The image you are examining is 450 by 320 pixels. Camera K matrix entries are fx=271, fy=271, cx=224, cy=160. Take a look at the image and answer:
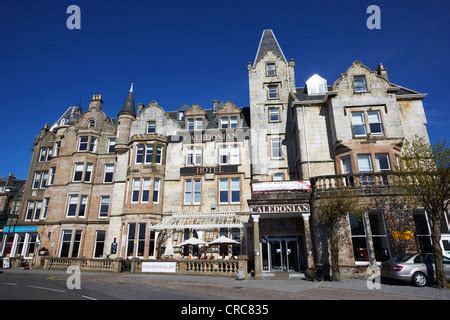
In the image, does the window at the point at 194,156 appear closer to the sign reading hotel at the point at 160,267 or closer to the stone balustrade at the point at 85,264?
the sign reading hotel at the point at 160,267

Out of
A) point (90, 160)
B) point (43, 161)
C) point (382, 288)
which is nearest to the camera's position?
point (382, 288)

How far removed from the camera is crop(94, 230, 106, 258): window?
28906mm

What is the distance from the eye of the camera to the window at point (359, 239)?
18.2 meters

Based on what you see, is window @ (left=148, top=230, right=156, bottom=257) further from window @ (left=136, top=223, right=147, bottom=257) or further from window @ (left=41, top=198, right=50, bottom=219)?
window @ (left=41, top=198, right=50, bottom=219)

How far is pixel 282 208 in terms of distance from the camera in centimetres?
2047

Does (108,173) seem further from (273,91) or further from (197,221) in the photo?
(273,91)

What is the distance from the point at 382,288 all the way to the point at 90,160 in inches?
1196

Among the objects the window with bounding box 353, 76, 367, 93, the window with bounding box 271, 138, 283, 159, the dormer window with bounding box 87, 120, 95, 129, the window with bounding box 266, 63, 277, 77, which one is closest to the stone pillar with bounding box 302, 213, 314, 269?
the window with bounding box 271, 138, 283, 159

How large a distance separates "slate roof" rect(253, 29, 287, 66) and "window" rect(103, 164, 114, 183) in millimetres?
20934

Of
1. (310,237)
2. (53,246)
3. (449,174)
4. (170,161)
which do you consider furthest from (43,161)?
(449,174)

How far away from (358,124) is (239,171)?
1184 cm
